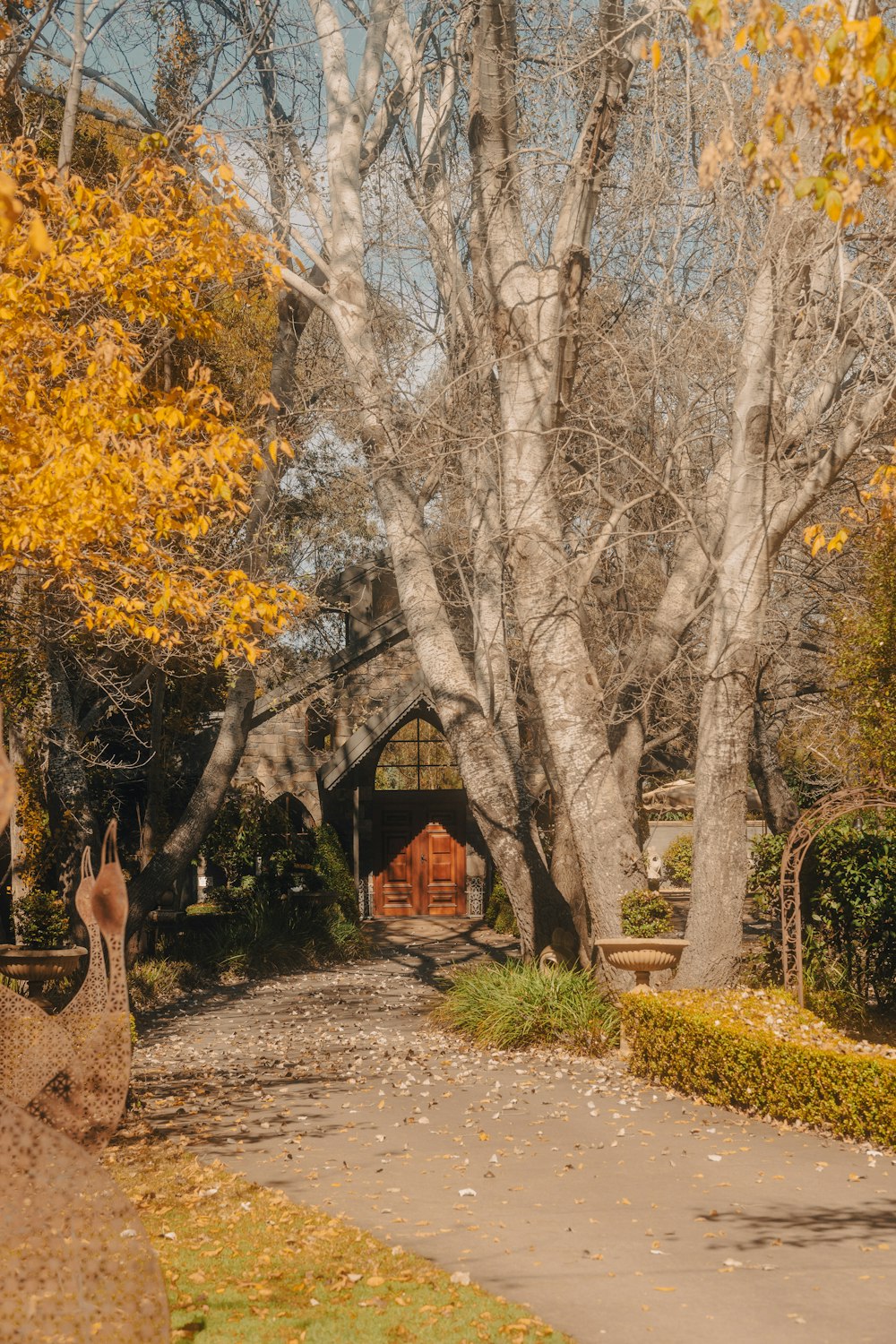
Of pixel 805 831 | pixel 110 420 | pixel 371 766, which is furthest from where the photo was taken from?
pixel 371 766

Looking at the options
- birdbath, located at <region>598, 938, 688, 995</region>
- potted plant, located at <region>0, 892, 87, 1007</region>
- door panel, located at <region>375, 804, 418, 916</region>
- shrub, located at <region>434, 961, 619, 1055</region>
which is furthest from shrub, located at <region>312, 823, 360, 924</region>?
birdbath, located at <region>598, 938, 688, 995</region>

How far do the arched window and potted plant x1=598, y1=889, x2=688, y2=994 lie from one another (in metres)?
17.8

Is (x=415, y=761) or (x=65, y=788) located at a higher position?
(x=415, y=761)

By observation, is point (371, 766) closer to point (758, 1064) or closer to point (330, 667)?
point (330, 667)

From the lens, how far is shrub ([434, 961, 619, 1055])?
1118 centimetres

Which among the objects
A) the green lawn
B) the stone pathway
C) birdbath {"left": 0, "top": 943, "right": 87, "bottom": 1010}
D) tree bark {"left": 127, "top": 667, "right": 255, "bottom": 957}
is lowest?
the stone pathway

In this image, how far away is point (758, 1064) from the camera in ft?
28.7

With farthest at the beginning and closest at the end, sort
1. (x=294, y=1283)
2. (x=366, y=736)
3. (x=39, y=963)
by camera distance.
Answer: (x=366, y=736), (x=39, y=963), (x=294, y=1283)

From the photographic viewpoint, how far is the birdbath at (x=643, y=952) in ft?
35.7

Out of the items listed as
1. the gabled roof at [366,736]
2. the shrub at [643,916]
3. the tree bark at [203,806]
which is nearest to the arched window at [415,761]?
the gabled roof at [366,736]

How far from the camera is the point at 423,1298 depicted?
5281 mm

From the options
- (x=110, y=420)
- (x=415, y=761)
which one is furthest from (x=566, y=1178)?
(x=415, y=761)

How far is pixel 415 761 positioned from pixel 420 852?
3.81m

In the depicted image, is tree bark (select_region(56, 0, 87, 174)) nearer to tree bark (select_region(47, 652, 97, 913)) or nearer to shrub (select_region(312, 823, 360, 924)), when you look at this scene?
tree bark (select_region(47, 652, 97, 913))
